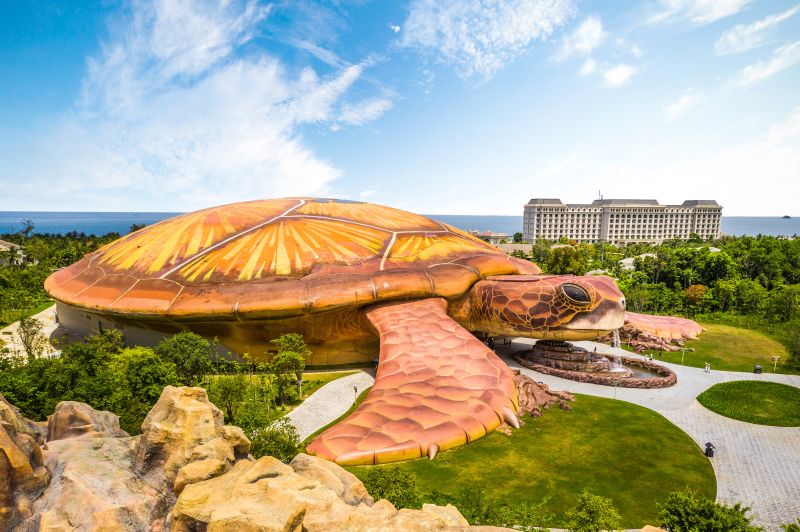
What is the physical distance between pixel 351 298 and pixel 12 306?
3112cm

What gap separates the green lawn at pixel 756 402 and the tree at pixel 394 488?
555 inches

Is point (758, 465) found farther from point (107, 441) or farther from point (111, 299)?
point (111, 299)

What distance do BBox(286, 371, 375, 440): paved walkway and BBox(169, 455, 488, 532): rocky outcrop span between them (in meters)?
7.95

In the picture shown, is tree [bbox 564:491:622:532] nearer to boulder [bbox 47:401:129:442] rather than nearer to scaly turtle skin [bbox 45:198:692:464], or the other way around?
scaly turtle skin [bbox 45:198:692:464]

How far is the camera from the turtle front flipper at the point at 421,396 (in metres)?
8.25

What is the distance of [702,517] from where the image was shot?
678 cm

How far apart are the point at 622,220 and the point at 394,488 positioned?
445 feet

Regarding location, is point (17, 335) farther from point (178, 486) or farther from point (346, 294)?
point (178, 486)

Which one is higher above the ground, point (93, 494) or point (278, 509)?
point (278, 509)

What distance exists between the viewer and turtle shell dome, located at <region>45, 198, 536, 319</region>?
12375mm

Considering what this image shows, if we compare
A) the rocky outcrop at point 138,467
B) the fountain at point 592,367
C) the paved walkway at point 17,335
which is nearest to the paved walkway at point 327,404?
the rocky outcrop at point 138,467

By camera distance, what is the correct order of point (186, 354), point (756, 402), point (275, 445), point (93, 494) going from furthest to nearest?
point (756, 402) → point (186, 354) → point (275, 445) → point (93, 494)

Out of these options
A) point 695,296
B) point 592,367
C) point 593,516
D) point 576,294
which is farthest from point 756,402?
point 695,296

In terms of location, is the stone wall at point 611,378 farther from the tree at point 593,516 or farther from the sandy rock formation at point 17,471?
the sandy rock formation at point 17,471
